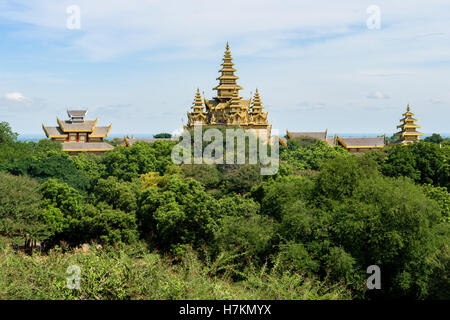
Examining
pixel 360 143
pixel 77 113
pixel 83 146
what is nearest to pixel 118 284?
pixel 83 146

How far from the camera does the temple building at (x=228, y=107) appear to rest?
43.3 metres

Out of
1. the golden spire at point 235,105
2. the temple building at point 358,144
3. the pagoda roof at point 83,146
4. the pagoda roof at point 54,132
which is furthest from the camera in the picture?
the temple building at point 358,144

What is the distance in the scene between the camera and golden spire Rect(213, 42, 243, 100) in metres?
44.8

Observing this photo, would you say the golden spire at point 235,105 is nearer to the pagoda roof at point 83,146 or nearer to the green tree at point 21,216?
the pagoda roof at point 83,146

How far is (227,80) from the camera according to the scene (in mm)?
45156

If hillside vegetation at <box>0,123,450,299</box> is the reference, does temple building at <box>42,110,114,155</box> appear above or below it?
above

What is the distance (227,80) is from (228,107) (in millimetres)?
3011

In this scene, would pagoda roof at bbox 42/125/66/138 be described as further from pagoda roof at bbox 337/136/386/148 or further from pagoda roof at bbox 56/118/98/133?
pagoda roof at bbox 337/136/386/148

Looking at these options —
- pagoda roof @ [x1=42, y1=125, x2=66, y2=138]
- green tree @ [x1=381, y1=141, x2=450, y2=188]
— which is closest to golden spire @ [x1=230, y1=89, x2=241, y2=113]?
green tree @ [x1=381, y1=141, x2=450, y2=188]

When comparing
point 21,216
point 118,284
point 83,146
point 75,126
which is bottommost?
point 118,284

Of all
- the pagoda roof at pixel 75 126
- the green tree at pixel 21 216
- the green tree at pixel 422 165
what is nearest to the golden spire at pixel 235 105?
the pagoda roof at pixel 75 126

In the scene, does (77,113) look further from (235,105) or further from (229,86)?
(235,105)

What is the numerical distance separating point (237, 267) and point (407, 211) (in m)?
5.84

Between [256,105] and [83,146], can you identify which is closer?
[256,105]
